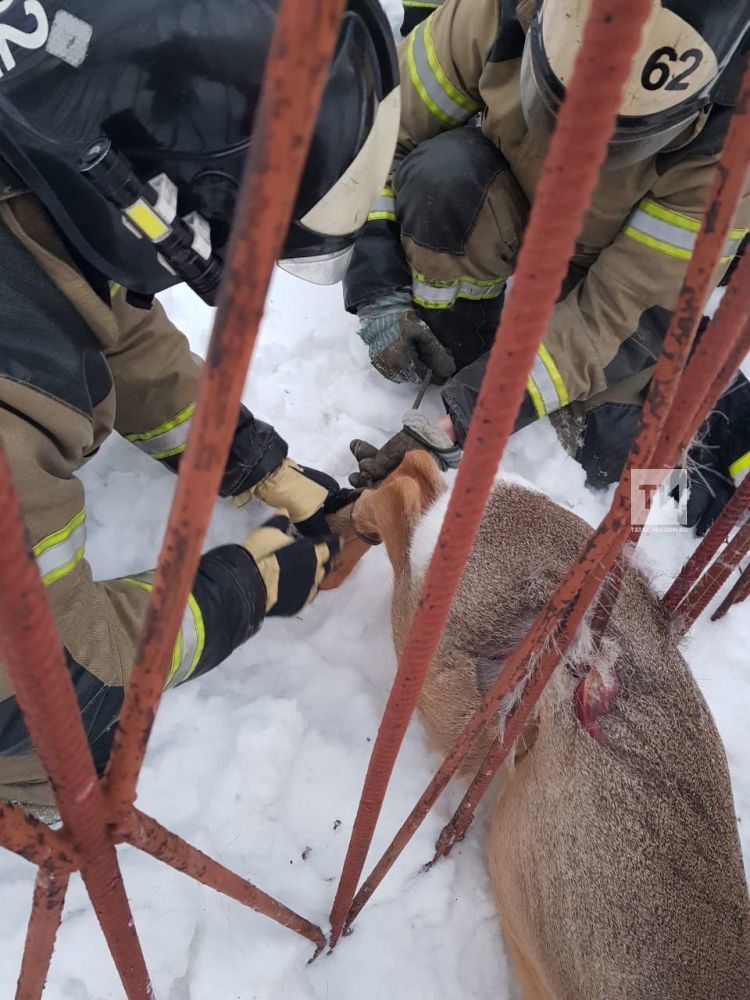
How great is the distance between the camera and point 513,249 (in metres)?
2.74

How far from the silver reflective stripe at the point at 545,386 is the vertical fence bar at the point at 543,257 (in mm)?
1773

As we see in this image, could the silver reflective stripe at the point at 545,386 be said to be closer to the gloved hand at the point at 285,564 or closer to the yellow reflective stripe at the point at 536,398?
the yellow reflective stripe at the point at 536,398

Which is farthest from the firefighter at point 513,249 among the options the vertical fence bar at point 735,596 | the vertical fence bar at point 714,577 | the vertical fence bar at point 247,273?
the vertical fence bar at point 247,273

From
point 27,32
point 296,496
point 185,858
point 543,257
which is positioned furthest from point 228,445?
point 296,496

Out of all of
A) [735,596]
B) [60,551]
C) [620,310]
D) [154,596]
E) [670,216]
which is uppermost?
[670,216]

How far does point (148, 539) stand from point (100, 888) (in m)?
1.49

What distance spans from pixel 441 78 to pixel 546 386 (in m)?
1.29

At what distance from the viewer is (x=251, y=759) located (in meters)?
1.92

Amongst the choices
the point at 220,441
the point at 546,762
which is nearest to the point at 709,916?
the point at 546,762

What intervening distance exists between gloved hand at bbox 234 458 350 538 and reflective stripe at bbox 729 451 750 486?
5.43ft

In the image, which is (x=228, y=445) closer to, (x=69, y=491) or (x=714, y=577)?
(x=69, y=491)

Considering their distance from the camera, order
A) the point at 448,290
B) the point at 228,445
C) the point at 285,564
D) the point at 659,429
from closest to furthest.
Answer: the point at 228,445, the point at 659,429, the point at 285,564, the point at 448,290

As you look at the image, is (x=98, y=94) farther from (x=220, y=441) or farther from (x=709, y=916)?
(x=709, y=916)

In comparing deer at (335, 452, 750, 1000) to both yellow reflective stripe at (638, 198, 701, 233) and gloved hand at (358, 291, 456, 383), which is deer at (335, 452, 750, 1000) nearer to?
gloved hand at (358, 291, 456, 383)
